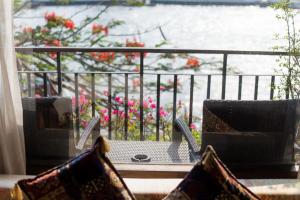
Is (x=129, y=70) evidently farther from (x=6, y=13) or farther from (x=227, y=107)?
(x=6, y=13)

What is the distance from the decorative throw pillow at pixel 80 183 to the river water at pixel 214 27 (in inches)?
41.8

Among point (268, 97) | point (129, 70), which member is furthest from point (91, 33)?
point (268, 97)

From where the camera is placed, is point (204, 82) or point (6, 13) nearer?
point (6, 13)

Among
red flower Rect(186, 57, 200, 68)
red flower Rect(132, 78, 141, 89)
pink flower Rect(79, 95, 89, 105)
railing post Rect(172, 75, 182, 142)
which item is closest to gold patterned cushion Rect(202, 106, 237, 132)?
railing post Rect(172, 75, 182, 142)

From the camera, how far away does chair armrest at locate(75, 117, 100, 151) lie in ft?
7.91

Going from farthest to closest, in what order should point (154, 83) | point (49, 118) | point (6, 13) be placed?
1. point (154, 83)
2. point (49, 118)
3. point (6, 13)

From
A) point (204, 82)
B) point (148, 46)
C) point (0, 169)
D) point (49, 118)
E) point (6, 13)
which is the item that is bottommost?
point (0, 169)

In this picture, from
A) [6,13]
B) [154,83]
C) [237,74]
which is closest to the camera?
[6,13]

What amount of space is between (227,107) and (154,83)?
567 millimetres

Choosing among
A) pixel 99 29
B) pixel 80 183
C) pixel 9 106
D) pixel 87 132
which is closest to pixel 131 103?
pixel 87 132

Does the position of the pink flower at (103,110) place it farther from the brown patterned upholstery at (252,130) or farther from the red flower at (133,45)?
the brown patterned upholstery at (252,130)

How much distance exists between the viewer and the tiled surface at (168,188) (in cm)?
175

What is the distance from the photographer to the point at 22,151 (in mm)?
2045

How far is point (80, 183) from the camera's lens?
4.81 ft
